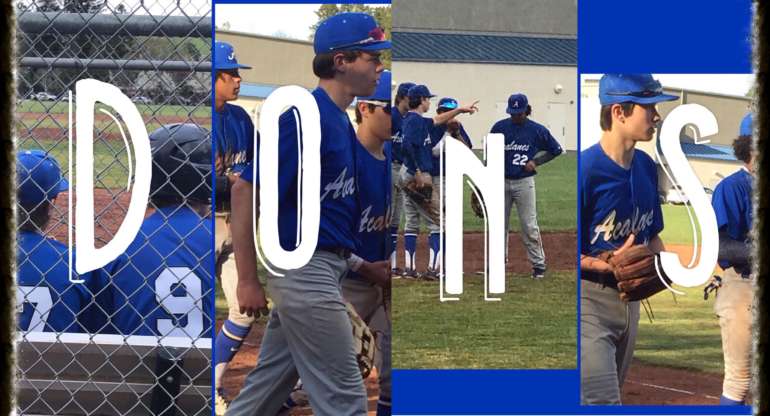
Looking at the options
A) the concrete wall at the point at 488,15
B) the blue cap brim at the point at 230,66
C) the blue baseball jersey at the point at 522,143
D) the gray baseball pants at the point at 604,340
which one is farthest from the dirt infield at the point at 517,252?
the blue cap brim at the point at 230,66

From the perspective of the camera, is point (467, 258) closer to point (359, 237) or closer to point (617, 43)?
point (359, 237)

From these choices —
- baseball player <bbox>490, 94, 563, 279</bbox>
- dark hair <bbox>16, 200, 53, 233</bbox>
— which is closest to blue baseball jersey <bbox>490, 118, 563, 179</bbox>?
baseball player <bbox>490, 94, 563, 279</bbox>

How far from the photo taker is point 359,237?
4.05 m

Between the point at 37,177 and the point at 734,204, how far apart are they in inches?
111

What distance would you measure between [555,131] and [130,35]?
1750mm

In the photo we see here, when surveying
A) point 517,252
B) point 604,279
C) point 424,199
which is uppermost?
point 424,199

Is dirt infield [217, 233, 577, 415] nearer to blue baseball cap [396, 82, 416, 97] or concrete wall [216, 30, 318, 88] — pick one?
blue baseball cap [396, 82, 416, 97]

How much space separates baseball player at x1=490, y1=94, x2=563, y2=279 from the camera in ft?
13.3

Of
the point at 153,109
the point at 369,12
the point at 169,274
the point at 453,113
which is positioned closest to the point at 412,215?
the point at 453,113

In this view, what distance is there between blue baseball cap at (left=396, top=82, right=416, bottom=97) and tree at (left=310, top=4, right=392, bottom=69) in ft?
0.31

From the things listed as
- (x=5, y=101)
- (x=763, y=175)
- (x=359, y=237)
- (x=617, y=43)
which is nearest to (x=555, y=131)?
(x=617, y=43)

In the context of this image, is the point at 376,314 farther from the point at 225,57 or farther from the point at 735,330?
the point at 735,330

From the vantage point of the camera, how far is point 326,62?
4070 millimetres

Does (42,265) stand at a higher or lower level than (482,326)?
higher
